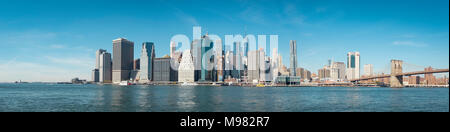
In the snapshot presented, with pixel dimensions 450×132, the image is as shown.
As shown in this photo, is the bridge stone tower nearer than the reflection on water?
No

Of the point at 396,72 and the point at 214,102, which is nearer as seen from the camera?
the point at 214,102

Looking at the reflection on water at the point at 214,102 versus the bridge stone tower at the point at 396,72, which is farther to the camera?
the bridge stone tower at the point at 396,72

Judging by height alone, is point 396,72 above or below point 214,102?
above
